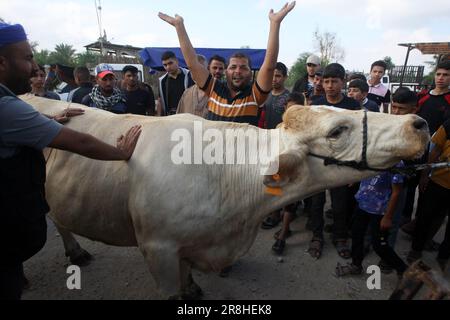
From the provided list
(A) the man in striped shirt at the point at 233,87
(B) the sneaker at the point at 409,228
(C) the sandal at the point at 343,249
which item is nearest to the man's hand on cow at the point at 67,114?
(A) the man in striped shirt at the point at 233,87

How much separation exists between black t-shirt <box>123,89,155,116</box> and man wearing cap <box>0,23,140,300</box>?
3422 mm

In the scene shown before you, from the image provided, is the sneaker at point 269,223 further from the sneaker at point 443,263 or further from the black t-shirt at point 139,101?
the black t-shirt at point 139,101

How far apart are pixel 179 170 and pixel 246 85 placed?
Answer: 1291 mm

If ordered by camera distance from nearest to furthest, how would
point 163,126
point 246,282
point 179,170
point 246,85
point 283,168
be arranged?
point 283,168
point 179,170
point 163,126
point 246,85
point 246,282

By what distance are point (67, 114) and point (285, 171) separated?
204cm

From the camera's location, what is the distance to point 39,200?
1.82 metres

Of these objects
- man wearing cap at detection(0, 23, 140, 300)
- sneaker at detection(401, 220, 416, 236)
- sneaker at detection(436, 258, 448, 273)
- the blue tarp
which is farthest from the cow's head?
the blue tarp

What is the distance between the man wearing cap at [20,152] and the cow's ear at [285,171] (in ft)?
3.60

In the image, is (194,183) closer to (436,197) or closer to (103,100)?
(436,197)

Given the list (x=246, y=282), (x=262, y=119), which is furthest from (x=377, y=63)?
(x=246, y=282)

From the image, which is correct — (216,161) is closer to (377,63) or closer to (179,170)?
(179,170)

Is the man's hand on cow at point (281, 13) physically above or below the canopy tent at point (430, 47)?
below

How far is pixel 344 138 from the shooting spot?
6.46ft

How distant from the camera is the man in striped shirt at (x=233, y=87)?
113 inches
